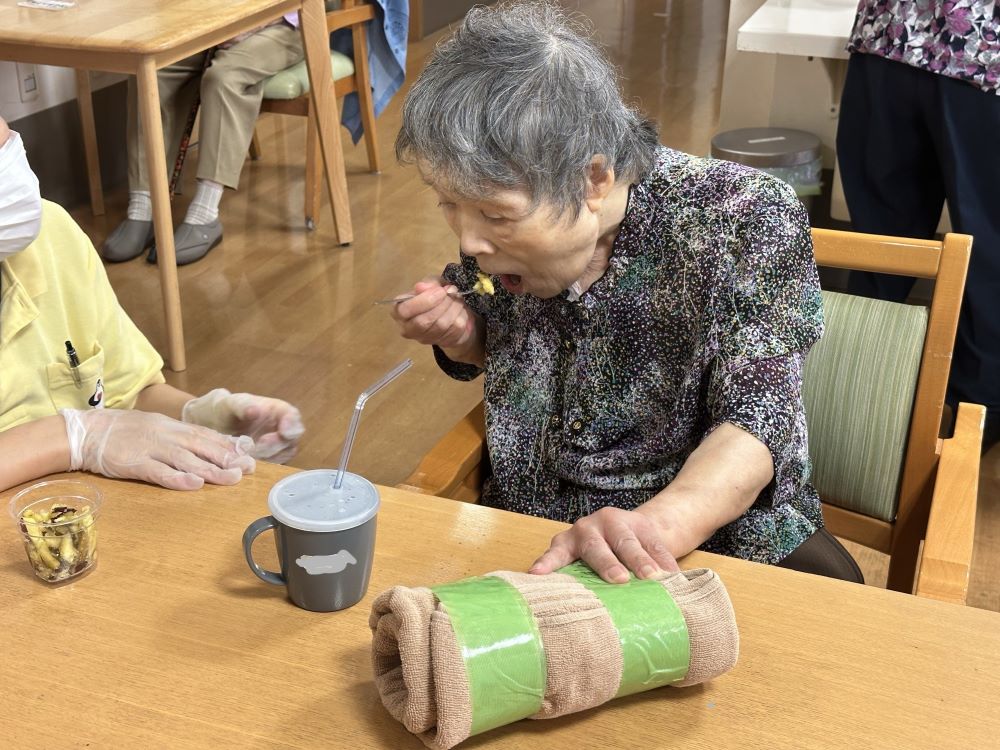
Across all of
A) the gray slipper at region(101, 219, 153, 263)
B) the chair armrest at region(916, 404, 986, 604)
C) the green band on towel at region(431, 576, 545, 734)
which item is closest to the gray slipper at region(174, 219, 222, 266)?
the gray slipper at region(101, 219, 153, 263)

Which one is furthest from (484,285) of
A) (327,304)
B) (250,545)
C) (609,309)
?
(327,304)

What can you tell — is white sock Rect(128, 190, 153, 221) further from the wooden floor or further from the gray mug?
the gray mug

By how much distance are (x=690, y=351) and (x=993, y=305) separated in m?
1.61

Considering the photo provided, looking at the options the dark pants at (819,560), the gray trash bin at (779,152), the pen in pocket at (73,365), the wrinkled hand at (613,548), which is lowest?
the dark pants at (819,560)

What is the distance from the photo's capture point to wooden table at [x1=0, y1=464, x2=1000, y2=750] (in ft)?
2.86

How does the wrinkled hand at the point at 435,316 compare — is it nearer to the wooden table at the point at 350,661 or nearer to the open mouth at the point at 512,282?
the open mouth at the point at 512,282

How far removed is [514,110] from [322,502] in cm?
47

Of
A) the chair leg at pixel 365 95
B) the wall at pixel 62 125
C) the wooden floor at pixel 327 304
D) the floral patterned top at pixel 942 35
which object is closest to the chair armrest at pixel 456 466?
the wooden floor at pixel 327 304

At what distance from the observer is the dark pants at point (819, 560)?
4.65ft

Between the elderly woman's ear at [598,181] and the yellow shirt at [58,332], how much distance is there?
26.3 inches

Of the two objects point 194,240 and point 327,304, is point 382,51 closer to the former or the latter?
point 194,240

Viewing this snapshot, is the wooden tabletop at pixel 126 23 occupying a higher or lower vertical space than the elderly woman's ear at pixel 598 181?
lower

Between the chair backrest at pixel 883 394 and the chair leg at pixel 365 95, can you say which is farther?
the chair leg at pixel 365 95

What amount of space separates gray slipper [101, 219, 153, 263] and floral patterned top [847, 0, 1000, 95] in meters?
2.55
